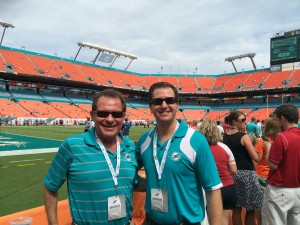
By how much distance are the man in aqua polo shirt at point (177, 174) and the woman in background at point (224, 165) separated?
1.43 metres

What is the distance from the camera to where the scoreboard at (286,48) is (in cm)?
4968

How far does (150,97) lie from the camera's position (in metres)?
2.35

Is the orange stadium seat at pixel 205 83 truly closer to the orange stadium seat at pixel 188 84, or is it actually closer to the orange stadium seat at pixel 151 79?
the orange stadium seat at pixel 188 84

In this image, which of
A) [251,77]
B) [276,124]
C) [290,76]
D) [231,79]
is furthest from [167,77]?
[276,124]

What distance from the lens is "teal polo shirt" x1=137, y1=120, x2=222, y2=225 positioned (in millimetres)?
2057

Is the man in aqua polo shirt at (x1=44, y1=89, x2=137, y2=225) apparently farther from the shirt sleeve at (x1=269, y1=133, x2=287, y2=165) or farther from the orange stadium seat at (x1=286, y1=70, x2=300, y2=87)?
the orange stadium seat at (x1=286, y1=70, x2=300, y2=87)

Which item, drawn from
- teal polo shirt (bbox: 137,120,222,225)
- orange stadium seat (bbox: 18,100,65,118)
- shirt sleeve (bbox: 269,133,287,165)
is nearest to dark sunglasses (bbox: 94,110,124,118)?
teal polo shirt (bbox: 137,120,222,225)

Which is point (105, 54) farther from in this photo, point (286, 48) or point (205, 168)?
point (205, 168)

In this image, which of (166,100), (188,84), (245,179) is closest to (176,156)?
(166,100)

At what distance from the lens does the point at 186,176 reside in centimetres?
209

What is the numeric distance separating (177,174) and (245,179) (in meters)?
2.18

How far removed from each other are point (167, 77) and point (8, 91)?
141ft

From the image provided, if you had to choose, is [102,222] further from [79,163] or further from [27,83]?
[27,83]

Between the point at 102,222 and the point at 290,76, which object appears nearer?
the point at 102,222
